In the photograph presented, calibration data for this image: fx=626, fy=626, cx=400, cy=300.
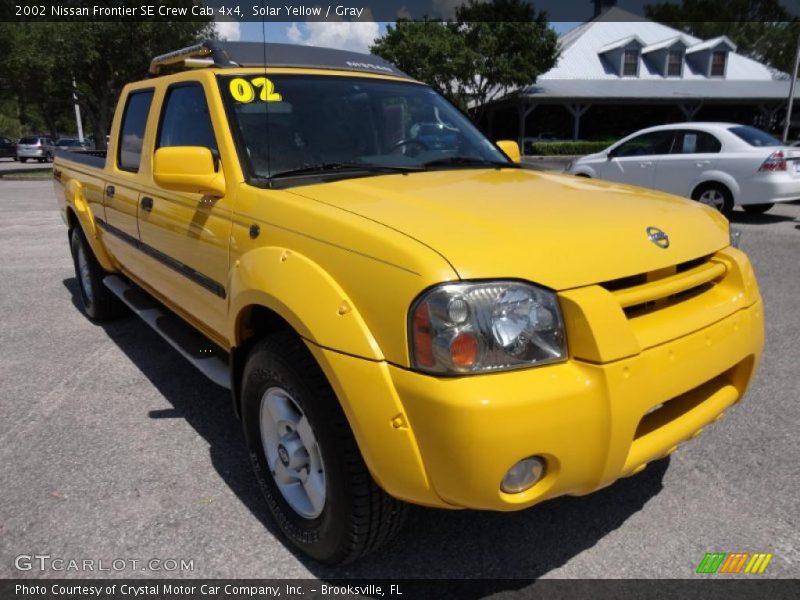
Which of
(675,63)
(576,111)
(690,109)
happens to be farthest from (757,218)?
(675,63)

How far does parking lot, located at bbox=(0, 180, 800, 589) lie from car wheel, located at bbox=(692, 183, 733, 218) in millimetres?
6637

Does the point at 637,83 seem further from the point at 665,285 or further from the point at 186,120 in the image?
the point at 665,285

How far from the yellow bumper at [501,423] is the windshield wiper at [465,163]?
58.8 inches

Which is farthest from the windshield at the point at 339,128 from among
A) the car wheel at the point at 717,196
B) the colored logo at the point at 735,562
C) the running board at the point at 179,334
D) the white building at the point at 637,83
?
the white building at the point at 637,83

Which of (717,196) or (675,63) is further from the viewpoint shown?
(675,63)

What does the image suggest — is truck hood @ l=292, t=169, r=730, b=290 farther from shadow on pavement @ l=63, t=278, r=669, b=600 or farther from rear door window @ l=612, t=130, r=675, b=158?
rear door window @ l=612, t=130, r=675, b=158

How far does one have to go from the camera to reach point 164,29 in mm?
Answer: 24969

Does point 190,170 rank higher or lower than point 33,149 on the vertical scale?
higher

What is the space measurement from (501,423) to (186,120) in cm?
248

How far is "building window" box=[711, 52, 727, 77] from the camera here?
1495 inches

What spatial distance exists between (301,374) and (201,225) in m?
1.14

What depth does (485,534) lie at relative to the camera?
8.45ft

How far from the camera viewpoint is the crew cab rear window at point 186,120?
10.0ft

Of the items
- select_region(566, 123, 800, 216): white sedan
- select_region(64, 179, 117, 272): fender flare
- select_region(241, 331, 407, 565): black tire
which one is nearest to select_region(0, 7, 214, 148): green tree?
select_region(566, 123, 800, 216): white sedan
